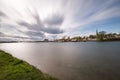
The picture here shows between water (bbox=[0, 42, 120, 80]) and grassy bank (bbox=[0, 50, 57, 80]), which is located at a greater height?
grassy bank (bbox=[0, 50, 57, 80])

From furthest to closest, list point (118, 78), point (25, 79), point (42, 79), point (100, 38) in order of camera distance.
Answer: point (100, 38), point (118, 78), point (42, 79), point (25, 79)

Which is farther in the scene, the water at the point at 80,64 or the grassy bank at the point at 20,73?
the water at the point at 80,64

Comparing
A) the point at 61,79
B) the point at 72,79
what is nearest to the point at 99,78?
the point at 72,79

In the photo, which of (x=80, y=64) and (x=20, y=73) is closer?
(x=20, y=73)

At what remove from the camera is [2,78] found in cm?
723

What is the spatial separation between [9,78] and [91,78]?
8599 mm

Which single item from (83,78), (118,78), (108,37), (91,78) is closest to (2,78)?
(83,78)

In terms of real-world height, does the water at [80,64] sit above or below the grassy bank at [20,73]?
below

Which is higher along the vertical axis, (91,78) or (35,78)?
(35,78)

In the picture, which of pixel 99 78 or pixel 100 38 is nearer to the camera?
pixel 99 78

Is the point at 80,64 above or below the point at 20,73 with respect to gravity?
below

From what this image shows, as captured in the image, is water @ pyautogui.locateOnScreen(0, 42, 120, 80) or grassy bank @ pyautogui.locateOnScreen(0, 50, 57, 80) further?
water @ pyautogui.locateOnScreen(0, 42, 120, 80)

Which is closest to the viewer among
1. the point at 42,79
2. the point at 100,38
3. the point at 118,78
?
the point at 42,79

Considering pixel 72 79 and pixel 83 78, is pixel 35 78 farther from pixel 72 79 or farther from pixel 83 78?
pixel 83 78
